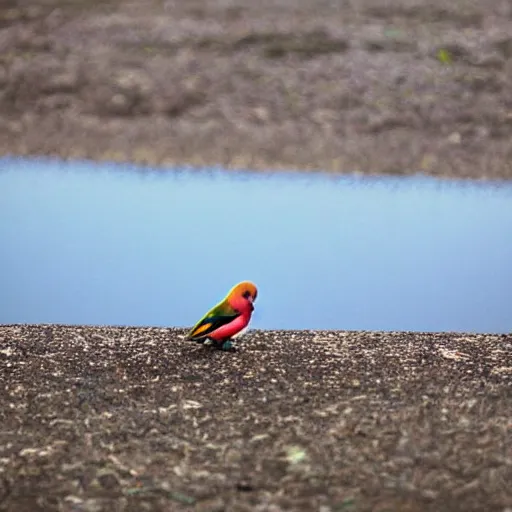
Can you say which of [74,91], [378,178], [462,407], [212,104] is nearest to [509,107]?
[378,178]

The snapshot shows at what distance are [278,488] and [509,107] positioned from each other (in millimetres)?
3710

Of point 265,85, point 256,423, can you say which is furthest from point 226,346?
point 265,85

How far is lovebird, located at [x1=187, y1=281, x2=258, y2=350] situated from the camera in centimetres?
318

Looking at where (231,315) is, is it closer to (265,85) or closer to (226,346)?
(226,346)

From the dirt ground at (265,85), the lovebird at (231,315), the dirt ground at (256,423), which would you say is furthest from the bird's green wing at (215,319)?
the dirt ground at (265,85)

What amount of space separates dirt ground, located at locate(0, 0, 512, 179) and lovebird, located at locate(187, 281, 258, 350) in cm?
164

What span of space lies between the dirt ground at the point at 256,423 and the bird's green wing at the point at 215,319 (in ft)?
0.39

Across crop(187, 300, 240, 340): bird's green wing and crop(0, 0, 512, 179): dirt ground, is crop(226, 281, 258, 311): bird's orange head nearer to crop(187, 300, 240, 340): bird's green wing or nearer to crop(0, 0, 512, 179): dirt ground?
crop(187, 300, 240, 340): bird's green wing

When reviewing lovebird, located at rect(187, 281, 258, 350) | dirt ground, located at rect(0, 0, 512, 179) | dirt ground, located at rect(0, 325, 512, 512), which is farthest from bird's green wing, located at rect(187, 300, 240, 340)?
dirt ground, located at rect(0, 0, 512, 179)

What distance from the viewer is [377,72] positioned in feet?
18.1

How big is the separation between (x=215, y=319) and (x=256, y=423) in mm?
633

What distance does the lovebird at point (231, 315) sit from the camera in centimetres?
318

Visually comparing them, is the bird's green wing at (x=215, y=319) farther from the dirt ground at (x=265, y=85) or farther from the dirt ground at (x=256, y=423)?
the dirt ground at (x=265, y=85)

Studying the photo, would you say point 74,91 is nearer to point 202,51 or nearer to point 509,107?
point 202,51
